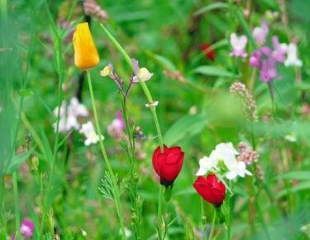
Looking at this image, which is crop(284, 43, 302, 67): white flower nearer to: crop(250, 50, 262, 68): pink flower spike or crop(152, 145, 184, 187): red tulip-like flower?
crop(250, 50, 262, 68): pink flower spike

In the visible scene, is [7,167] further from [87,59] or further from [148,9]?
[148,9]

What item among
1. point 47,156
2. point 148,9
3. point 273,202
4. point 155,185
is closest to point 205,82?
point 148,9

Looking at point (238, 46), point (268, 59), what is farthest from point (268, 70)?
point (238, 46)

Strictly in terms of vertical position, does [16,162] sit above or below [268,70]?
above

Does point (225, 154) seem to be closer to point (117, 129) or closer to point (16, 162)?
point (16, 162)

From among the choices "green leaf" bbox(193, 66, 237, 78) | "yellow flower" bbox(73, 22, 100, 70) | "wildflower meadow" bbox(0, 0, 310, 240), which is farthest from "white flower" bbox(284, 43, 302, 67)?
"yellow flower" bbox(73, 22, 100, 70)

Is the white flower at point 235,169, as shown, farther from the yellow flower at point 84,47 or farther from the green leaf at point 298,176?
the green leaf at point 298,176
